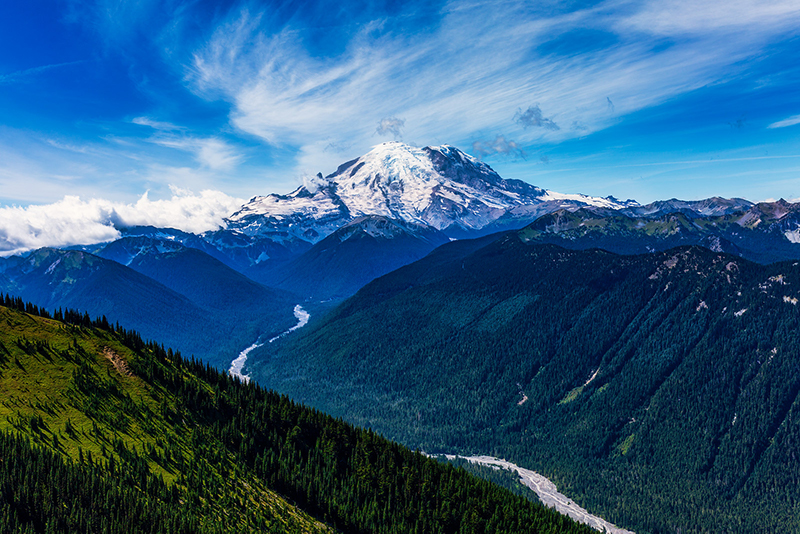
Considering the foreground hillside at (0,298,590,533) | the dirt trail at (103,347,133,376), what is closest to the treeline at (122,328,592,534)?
the foreground hillside at (0,298,590,533)

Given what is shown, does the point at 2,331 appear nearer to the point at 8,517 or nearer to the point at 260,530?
the point at 8,517

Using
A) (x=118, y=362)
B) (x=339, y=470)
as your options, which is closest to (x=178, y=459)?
(x=118, y=362)

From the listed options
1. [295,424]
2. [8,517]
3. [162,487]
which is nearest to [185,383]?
[295,424]

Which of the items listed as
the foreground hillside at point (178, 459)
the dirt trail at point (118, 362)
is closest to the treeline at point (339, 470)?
the foreground hillside at point (178, 459)

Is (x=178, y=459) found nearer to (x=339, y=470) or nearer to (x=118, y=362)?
(x=118, y=362)

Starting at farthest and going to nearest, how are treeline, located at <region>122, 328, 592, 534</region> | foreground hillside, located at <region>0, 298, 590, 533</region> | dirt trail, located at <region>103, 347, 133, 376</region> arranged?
dirt trail, located at <region>103, 347, 133, 376</region> → treeline, located at <region>122, 328, 592, 534</region> → foreground hillside, located at <region>0, 298, 590, 533</region>

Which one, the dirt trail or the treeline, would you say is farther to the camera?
the dirt trail

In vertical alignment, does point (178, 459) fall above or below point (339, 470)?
above

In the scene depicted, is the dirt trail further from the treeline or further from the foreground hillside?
the treeline
